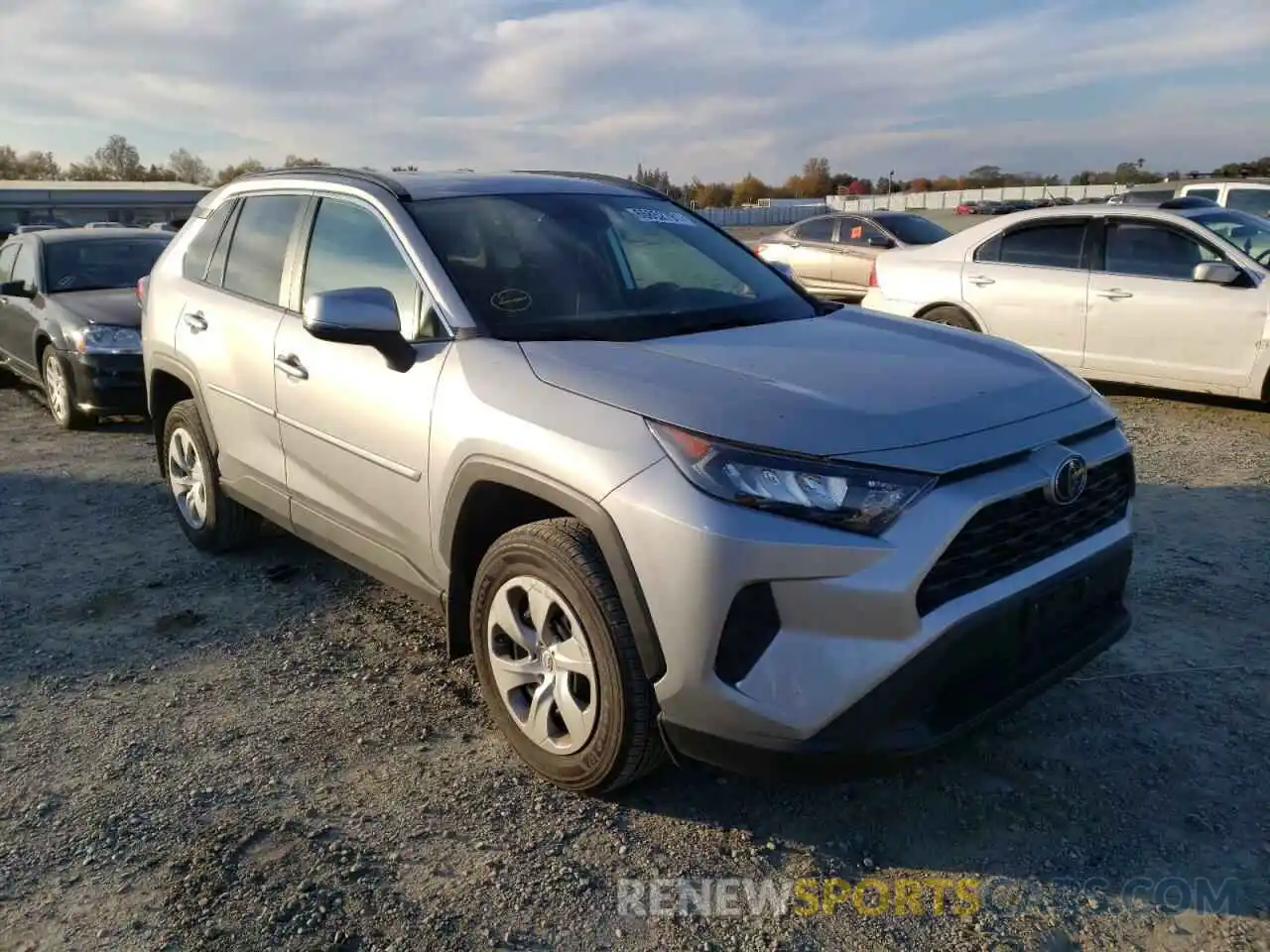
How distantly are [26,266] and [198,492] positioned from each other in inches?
206

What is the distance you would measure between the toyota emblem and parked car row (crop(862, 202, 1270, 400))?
4679mm

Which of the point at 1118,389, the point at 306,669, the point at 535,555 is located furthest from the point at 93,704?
the point at 1118,389

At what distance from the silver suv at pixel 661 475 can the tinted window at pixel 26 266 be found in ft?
18.1

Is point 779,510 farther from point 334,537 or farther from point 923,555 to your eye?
point 334,537

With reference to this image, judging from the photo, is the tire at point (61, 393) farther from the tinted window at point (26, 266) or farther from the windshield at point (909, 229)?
the windshield at point (909, 229)

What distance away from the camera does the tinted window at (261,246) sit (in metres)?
4.11

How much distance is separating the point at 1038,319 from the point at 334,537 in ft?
A: 20.2

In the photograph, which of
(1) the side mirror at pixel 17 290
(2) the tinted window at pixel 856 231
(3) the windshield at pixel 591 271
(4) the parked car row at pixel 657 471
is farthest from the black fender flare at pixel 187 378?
(2) the tinted window at pixel 856 231

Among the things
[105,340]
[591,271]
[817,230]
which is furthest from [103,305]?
[817,230]

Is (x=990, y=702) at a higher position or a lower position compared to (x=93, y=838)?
higher

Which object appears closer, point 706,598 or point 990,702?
point 706,598

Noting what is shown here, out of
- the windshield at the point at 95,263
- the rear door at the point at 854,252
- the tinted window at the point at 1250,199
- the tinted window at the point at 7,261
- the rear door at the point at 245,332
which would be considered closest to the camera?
the rear door at the point at 245,332

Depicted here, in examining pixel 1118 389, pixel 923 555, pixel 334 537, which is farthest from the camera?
pixel 1118 389

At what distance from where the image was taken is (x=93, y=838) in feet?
9.16
